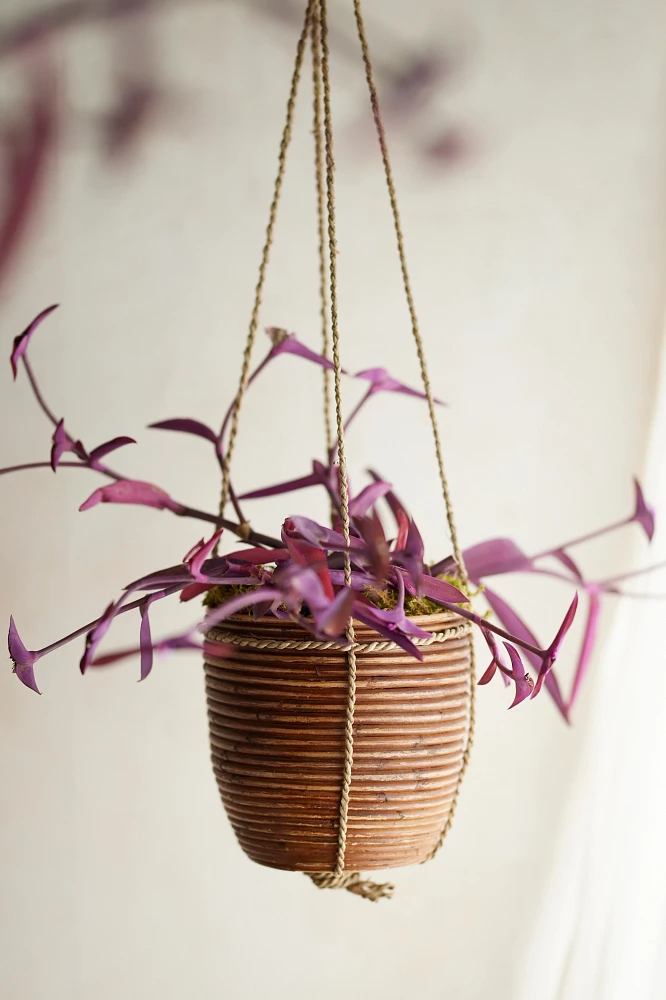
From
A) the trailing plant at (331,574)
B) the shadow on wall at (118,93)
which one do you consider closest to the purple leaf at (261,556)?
the trailing plant at (331,574)

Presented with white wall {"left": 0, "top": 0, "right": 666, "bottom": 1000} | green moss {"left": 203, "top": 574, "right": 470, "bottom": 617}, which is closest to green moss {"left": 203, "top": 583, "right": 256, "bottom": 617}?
green moss {"left": 203, "top": 574, "right": 470, "bottom": 617}

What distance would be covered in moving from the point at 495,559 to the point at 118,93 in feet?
3.10

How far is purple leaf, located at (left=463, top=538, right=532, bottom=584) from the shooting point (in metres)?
0.90

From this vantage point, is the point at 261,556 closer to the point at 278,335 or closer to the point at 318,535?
the point at 318,535

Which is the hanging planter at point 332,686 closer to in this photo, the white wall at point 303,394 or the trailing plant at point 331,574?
the trailing plant at point 331,574

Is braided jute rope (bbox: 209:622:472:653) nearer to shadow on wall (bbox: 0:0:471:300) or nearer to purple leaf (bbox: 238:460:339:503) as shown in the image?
purple leaf (bbox: 238:460:339:503)

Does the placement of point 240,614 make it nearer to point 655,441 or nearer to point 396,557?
point 396,557

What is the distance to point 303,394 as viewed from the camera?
4.53ft

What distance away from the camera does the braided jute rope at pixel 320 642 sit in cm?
78

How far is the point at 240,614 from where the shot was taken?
825 mm

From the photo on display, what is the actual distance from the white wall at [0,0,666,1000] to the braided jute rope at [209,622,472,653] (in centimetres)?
53

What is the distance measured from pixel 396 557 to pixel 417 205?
832mm

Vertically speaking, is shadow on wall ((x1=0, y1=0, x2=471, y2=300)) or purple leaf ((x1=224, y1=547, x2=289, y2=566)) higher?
shadow on wall ((x1=0, y1=0, x2=471, y2=300))

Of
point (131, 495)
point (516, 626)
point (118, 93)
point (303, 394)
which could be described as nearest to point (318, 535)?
point (131, 495)
